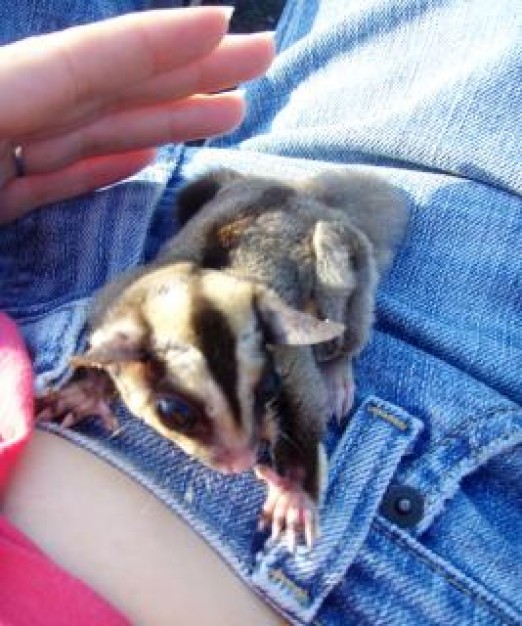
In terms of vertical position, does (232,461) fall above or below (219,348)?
below

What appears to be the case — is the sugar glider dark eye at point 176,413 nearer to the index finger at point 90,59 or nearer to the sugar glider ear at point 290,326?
the sugar glider ear at point 290,326

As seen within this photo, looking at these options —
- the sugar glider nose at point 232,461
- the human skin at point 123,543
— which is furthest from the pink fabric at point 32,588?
the sugar glider nose at point 232,461

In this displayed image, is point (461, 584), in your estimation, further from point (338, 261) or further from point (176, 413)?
point (338, 261)

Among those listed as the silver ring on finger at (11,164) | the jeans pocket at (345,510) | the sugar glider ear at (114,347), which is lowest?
the jeans pocket at (345,510)

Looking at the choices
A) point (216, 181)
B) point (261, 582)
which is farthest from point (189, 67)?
point (261, 582)

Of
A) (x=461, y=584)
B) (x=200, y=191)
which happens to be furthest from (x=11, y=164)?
(x=461, y=584)

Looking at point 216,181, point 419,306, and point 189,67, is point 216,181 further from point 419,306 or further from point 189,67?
point 419,306
